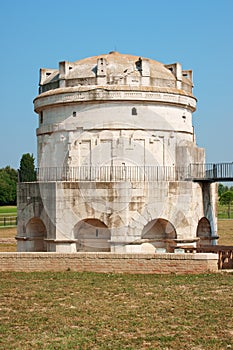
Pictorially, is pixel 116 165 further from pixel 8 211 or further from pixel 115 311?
pixel 8 211

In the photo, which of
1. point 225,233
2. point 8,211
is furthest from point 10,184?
point 225,233

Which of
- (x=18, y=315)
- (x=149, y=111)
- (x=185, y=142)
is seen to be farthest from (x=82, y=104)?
(x=18, y=315)

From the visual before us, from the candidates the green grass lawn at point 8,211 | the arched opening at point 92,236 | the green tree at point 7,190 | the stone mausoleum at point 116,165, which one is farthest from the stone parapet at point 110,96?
the green tree at point 7,190

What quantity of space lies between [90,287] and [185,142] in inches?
430

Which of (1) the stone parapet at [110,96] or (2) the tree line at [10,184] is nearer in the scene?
(1) the stone parapet at [110,96]

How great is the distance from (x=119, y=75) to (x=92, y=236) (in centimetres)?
734

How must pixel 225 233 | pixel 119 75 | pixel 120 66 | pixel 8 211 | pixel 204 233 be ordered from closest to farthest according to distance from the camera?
pixel 119 75, pixel 120 66, pixel 204 233, pixel 225 233, pixel 8 211

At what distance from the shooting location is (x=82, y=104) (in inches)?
966

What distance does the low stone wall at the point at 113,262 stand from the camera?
719 inches

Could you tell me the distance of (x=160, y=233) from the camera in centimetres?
2391

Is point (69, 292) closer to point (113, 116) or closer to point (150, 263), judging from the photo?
point (150, 263)

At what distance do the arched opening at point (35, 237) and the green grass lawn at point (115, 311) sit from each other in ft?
19.4

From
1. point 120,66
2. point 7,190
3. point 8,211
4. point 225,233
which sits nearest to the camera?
point 120,66

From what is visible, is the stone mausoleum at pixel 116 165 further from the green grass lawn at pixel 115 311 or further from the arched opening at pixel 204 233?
the green grass lawn at pixel 115 311
